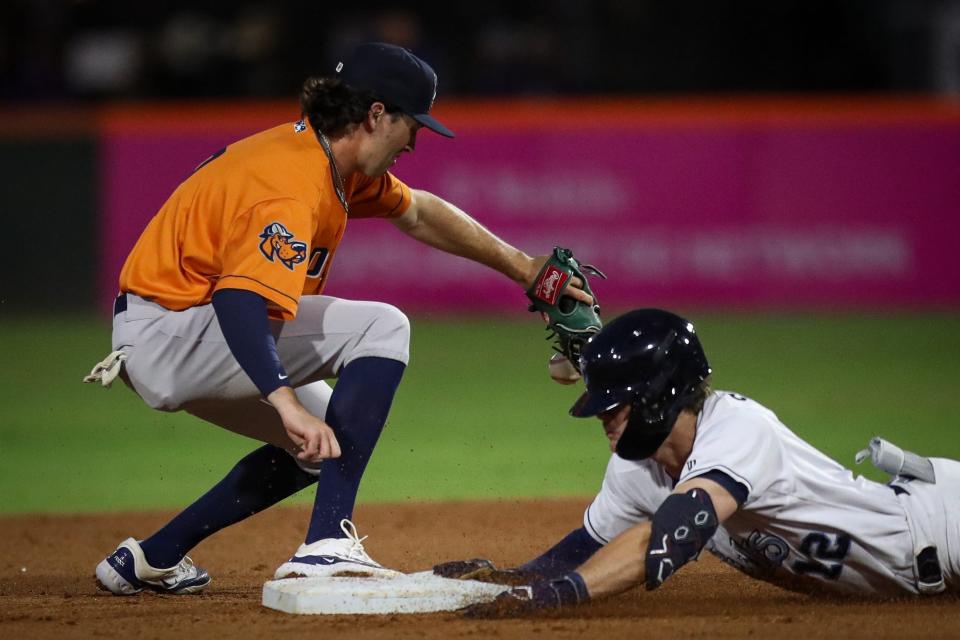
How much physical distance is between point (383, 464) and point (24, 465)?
2.05 metres

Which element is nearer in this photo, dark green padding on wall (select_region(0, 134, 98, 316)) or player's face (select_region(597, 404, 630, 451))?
player's face (select_region(597, 404, 630, 451))

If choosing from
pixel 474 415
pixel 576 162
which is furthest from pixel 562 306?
pixel 576 162

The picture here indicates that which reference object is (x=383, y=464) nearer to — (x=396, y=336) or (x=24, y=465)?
(x=24, y=465)

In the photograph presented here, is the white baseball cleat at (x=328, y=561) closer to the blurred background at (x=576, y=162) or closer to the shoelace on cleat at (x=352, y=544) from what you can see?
the shoelace on cleat at (x=352, y=544)

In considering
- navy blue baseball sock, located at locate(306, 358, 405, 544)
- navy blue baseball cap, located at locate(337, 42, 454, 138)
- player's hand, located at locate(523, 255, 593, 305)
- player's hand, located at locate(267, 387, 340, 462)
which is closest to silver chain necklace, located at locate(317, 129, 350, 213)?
navy blue baseball cap, located at locate(337, 42, 454, 138)

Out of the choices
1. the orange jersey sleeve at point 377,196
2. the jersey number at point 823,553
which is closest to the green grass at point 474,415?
the orange jersey sleeve at point 377,196

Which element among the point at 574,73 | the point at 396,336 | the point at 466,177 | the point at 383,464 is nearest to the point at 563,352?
the point at 396,336

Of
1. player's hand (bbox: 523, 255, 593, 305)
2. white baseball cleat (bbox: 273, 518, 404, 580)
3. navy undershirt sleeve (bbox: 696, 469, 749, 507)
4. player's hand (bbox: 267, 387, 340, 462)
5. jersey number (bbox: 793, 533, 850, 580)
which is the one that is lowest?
→ white baseball cleat (bbox: 273, 518, 404, 580)

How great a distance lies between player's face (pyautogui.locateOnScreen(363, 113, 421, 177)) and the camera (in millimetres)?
4406

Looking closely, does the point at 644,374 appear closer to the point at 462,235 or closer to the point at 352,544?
the point at 352,544

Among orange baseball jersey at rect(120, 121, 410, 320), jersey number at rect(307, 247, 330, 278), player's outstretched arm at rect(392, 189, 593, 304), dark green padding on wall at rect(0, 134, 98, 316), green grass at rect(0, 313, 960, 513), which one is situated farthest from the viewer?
dark green padding on wall at rect(0, 134, 98, 316)

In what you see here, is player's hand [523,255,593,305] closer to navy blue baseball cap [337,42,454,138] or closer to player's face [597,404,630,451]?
navy blue baseball cap [337,42,454,138]

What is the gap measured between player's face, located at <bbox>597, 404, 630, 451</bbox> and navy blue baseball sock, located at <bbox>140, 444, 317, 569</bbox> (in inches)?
52.4

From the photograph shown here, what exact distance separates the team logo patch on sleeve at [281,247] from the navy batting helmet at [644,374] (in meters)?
0.89
